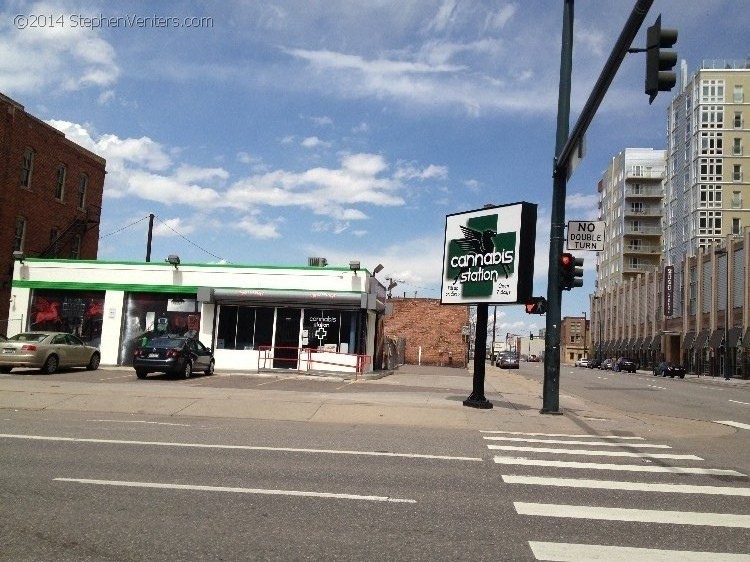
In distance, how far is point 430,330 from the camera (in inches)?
1923

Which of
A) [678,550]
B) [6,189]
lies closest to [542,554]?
[678,550]

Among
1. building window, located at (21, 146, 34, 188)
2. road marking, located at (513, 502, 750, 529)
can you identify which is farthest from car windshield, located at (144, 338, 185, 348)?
road marking, located at (513, 502, 750, 529)

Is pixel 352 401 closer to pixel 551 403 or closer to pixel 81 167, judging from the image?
pixel 551 403

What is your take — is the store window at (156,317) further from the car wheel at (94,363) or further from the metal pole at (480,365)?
the metal pole at (480,365)

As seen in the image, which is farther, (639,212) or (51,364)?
(639,212)

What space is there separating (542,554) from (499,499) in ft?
5.84

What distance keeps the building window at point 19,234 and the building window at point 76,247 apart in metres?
4.33

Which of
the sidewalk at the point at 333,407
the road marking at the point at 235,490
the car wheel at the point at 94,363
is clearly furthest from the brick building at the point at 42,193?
the road marking at the point at 235,490

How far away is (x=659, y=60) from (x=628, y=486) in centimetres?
530

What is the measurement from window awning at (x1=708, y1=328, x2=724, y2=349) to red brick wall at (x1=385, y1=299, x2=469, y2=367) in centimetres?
2414

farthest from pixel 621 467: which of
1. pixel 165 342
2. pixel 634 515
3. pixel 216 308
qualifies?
pixel 216 308

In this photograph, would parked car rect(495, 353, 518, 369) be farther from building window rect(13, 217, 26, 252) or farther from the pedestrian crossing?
the pedestrian crossing

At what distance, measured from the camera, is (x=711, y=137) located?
7850cm

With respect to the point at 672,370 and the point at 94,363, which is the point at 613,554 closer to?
the point at 94,363
